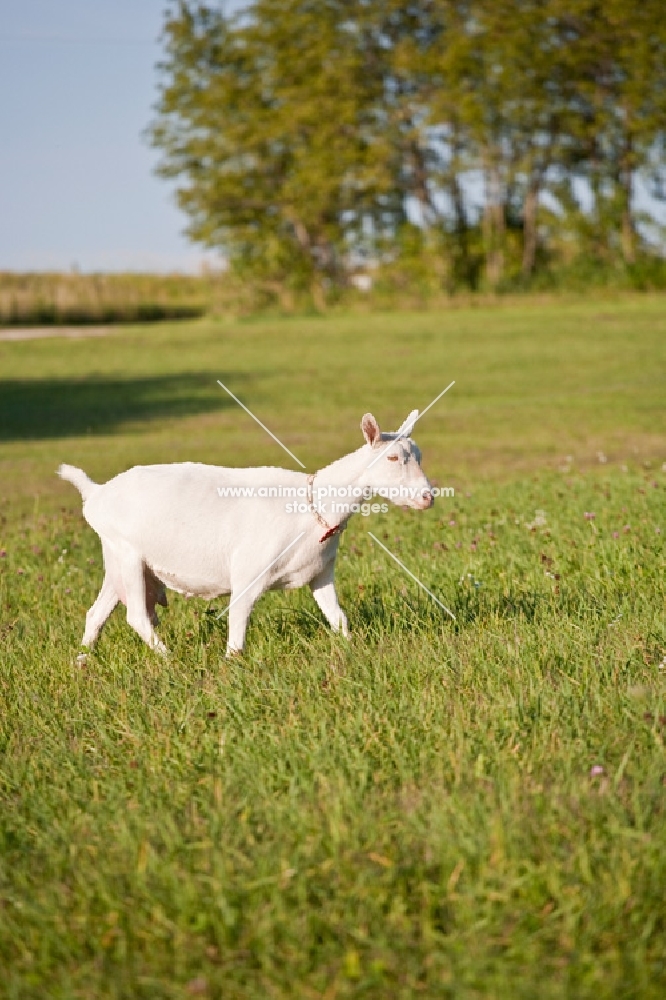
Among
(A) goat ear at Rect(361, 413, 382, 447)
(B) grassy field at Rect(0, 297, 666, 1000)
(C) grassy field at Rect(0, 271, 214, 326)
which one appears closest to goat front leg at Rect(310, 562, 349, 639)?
(B) grassy field at Rect(0, 297, 666, 1000)

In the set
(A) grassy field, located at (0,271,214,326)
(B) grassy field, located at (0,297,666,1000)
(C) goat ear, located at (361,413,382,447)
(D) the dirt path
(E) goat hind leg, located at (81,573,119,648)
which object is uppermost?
(A) grassy field, located at (0,271,214,326)

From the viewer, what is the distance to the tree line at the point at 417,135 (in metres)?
36.4

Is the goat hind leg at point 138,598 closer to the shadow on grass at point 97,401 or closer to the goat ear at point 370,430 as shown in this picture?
the goat ear at point 370,430

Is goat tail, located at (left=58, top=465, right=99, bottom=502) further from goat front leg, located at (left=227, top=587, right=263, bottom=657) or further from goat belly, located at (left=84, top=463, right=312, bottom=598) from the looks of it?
goat front leg, located at (left=227, top=587, right=263, bottom=657)

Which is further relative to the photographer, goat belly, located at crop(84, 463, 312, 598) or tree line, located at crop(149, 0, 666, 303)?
tree line, located at crop(149, 0, 666, 303)

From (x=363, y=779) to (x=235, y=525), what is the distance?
1.57m

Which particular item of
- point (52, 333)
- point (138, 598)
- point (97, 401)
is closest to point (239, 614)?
point (138, 598)

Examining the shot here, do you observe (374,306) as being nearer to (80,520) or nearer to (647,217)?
(647,217)

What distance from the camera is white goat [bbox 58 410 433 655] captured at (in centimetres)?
488

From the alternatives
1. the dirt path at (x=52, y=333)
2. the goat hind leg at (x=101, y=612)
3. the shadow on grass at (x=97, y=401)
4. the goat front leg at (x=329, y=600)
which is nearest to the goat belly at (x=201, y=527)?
the goat front leg at (x=329, y=600)

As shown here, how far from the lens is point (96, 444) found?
52.5 feet

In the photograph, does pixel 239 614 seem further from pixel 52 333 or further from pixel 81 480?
pixel 52 333

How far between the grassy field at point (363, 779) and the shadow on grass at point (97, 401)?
33.3 ft

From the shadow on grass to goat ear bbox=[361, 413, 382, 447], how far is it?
12.4 metres
